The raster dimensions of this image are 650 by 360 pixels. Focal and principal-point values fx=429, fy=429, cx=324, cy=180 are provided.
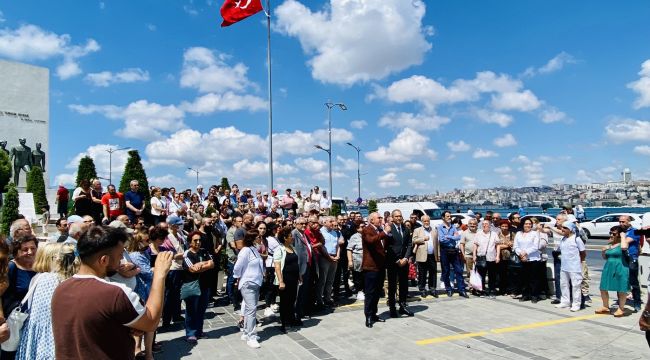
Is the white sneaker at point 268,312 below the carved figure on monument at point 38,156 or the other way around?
below

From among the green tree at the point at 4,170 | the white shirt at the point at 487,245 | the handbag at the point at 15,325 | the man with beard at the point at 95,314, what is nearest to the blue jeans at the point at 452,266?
the white shirt at the point at 487,245

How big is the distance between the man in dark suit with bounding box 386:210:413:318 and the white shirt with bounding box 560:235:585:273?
3263 millimetres

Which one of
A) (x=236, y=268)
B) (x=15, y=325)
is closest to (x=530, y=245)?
(x=236, y=268)

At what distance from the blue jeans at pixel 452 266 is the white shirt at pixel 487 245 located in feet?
1.92

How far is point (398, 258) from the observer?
857cm

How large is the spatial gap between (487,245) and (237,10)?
1264 cm

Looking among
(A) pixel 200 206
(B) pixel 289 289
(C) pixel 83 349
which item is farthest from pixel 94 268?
(A) pixel 200 206

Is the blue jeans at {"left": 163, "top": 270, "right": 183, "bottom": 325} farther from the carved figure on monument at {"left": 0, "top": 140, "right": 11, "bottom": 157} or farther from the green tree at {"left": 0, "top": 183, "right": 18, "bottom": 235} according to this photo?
the carved figure on monument at {"left": 0, "top": 140, "right": 11, "bottom": 157}

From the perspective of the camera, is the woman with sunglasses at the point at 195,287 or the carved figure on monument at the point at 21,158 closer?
the woman with sunglasses at the point at 195,287

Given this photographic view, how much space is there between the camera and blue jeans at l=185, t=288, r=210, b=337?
671 cm

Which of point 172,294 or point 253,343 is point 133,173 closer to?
point 172,294

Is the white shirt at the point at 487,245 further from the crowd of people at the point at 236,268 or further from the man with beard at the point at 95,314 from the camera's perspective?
the man with beard at the point at 95,314

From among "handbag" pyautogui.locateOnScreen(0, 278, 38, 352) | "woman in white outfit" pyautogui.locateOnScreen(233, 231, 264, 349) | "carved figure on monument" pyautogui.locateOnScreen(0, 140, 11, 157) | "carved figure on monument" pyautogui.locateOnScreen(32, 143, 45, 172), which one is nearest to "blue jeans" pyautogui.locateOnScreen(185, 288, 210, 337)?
"woman in white outfit" pyautogui.locateOnScreen(233, 231, 264, 349)

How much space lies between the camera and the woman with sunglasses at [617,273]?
8.12 meters
